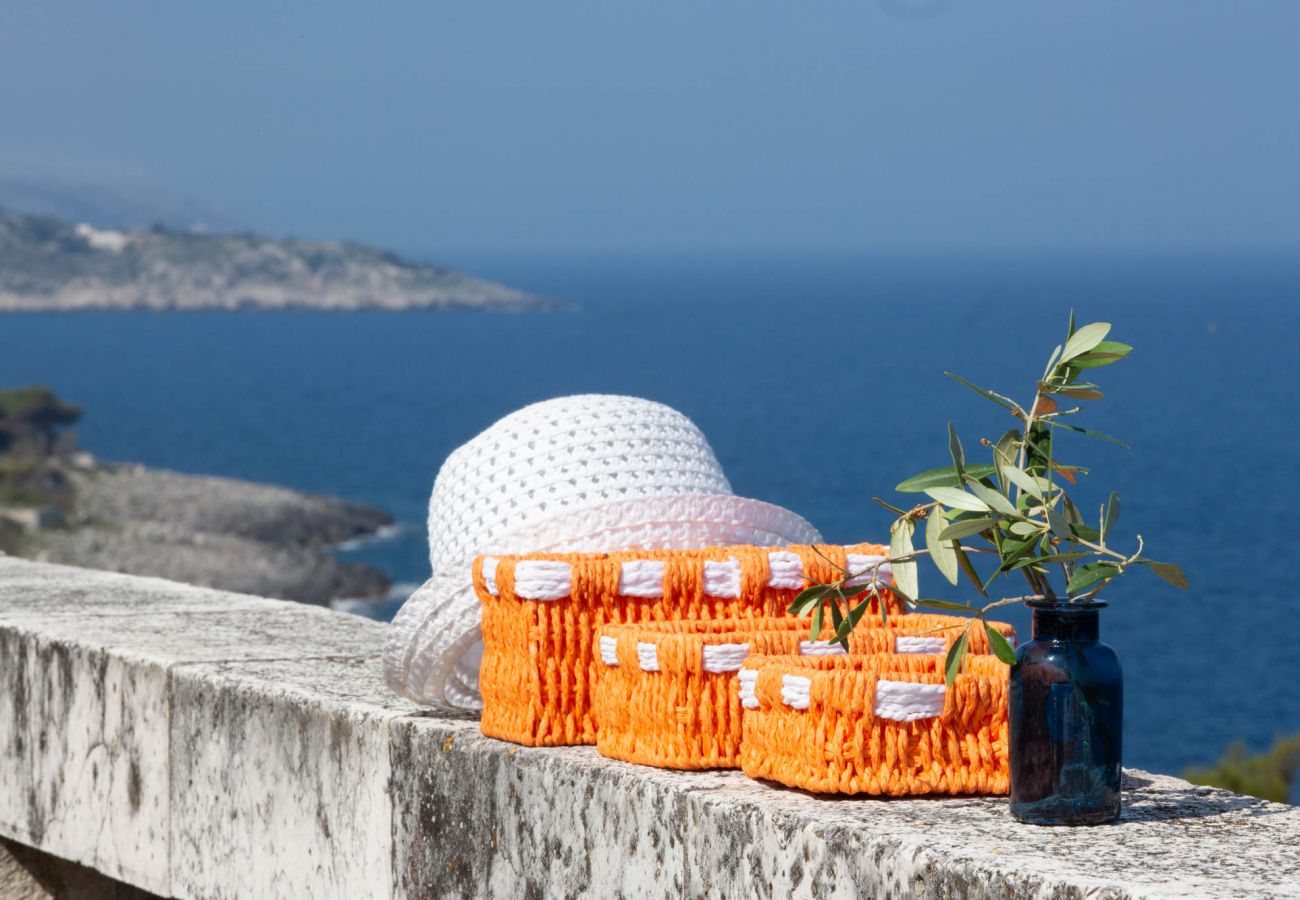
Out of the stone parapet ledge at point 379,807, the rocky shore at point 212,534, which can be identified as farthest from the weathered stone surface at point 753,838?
the rocky shore at point 212,534

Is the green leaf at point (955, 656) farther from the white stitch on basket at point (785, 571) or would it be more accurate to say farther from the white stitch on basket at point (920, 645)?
the white stitch on basket at point (785, 571)

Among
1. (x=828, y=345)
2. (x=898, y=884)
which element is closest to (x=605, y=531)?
(x=898, y=884)

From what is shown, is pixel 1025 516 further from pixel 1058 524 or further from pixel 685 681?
pixel 685 681

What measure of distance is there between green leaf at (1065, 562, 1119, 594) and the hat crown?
948 mm

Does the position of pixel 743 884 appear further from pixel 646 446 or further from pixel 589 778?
pixel 646 446

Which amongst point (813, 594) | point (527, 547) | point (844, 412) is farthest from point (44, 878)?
point (844, 412)

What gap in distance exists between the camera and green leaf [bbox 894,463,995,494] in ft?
7.14

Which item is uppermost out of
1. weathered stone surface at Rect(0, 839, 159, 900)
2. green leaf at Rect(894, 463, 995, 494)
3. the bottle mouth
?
green leaf at Rect(894, 463, 995, 494)

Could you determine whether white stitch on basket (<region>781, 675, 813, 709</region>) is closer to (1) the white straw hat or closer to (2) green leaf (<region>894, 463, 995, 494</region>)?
(2) green leaf (<region>894, 463, 995, 494</region>)

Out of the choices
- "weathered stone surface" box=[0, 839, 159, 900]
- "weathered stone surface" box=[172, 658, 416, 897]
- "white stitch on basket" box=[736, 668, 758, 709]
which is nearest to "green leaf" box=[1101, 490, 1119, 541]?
"white stitch on basket" box=[736, 668, 758, 709]

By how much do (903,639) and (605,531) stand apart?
542mm

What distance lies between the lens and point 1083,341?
2232mm

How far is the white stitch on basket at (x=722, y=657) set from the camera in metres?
2.42

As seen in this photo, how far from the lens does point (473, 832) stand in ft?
8.82
